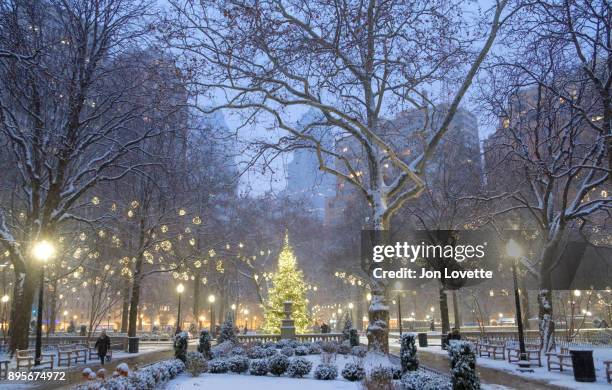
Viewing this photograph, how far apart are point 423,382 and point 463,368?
5.15ft

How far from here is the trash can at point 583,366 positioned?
14953mm

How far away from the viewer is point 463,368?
1084 cm

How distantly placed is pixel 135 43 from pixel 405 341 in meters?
17.2

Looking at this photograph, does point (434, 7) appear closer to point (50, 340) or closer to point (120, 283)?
point (120, 283)

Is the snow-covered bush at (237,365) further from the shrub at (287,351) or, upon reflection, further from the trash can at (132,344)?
the trash can at (132,344)

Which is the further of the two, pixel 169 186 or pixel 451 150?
pixel 451 150

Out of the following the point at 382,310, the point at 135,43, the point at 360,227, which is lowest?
the point at 382,310

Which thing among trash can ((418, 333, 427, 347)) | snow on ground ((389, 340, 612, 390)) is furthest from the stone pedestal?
snow on ground ((389, 340, 612, 390))

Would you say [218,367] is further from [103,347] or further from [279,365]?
[103,347]

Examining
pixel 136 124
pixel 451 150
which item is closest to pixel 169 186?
pixel 136 124

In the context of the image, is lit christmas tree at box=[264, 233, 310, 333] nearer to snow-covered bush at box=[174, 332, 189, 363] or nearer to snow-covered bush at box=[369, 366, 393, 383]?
snow-covered bush at box=[174, 332, 189, 363]

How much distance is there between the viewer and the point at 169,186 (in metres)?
28.8

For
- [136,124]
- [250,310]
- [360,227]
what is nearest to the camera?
[136,124]

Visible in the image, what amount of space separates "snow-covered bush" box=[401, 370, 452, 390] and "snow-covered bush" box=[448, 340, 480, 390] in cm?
71
